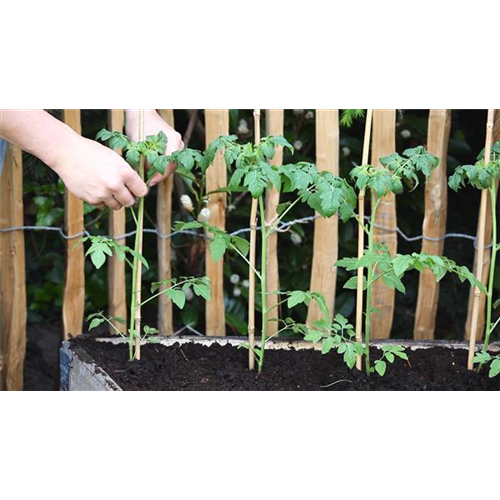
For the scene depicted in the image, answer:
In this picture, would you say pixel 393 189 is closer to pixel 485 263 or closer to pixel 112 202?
pixel 112 202

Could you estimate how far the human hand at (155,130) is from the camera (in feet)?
7.07

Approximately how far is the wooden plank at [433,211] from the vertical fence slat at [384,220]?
0.09m

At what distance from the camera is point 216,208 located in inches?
102

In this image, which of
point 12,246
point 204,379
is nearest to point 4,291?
point 12,246

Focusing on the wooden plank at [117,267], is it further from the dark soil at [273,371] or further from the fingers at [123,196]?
the fingers at [123,196]

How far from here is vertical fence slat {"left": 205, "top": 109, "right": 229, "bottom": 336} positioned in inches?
101

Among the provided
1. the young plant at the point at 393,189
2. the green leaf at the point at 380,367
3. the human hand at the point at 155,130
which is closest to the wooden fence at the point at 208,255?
the human hand at the point at 155,130

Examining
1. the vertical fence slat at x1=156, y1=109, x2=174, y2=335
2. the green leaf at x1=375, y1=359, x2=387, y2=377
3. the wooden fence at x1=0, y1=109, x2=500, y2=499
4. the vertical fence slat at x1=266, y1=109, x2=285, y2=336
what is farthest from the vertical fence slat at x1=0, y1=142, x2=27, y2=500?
the green leaf at x1=375, y1=359, x2=387, y2=377

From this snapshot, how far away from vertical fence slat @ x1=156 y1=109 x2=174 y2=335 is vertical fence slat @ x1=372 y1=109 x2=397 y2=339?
0.58 metres

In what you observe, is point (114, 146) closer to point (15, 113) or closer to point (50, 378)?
point (15, 113)

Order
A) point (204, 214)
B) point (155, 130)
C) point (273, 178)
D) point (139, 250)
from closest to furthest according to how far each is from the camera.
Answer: point (273, 178), point (139, 250), point (155, 130), point (204, 214)

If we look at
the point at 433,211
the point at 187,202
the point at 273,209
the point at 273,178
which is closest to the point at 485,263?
the point at 433,211

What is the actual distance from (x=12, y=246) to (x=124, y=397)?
0.95m

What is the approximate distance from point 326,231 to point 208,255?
0.34 m
